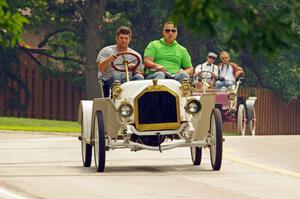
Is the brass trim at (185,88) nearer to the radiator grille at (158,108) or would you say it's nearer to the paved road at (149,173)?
the radiator grille at (158,108)

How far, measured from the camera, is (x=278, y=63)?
146 feet

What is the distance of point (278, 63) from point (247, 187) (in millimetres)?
29496

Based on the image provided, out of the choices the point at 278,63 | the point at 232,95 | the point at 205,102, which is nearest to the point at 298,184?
the point at 205,102

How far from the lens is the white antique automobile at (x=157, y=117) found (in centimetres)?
1748

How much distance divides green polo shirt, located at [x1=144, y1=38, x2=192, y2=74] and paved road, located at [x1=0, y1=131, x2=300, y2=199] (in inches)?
51.0

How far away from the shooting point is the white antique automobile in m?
17.5

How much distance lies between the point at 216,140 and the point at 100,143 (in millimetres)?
1440

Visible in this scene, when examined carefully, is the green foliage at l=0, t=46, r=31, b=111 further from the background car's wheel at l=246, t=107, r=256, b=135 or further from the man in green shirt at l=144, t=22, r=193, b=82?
the man in green shirt at l=144, t=22, r=193, b=82

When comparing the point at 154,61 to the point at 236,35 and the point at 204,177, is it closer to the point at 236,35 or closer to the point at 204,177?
the point at 204,177

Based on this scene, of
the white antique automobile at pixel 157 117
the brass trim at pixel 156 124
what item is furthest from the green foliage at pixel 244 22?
the brass trim at pixel 156 124

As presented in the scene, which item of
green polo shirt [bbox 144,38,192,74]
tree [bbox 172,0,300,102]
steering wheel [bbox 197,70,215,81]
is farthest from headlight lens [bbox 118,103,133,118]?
steering wheel [bbox 197,70,215,81]

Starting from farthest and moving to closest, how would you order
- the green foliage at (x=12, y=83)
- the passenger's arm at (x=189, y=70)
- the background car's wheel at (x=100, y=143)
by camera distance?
the green foliage at (x=12, y=83) < the passenger's arm at (x=189, y=70) < the background car's wheel at (x=100, y=143)

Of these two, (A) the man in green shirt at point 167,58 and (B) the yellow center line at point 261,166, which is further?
(A) the man in green shirt at point 167,58

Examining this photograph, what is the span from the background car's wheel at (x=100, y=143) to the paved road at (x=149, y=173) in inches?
6.2
